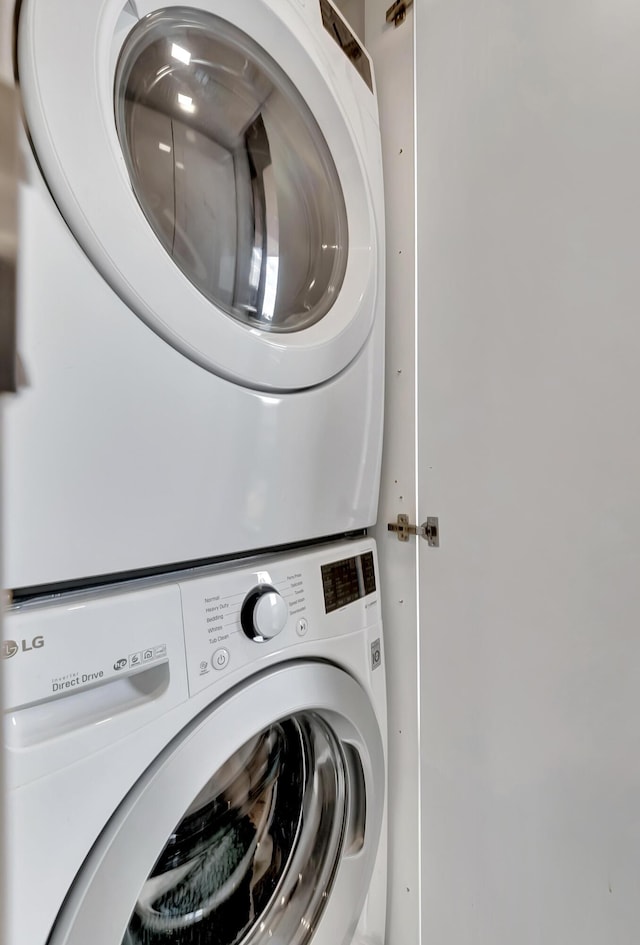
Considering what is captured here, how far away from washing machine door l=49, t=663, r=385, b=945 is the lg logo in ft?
0.58

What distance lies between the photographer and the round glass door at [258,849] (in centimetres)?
62

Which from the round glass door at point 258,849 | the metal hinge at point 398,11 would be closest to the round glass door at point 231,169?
the metal hinge at point 398,11

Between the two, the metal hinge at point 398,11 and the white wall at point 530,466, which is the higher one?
the metal hinge at point 398,11

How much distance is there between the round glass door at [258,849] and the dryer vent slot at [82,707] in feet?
0.80

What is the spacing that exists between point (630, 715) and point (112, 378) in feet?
2.45

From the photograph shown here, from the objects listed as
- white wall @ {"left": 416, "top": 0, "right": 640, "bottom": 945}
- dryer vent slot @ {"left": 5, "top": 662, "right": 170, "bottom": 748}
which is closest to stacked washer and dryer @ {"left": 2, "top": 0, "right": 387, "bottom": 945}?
dryer vent slot @ {"left": 5, "top": 662, "right": 170, "bottom": 748}

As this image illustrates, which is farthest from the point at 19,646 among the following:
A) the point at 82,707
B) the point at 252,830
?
the point at 252,830

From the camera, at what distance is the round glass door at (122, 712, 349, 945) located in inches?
24.5

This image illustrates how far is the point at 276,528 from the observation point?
642 millimetres

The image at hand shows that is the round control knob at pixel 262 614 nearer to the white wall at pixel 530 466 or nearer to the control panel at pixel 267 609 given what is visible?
the control panel at pixel 267 609

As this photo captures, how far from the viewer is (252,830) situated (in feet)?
2.35

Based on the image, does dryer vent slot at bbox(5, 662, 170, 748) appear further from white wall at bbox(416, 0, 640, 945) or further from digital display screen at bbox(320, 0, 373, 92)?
digital display screen at bbox(320, 0, 373, 92)

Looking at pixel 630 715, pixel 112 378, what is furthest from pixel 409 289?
pixel 630 715

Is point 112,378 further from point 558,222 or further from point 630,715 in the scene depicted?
point 630,715
